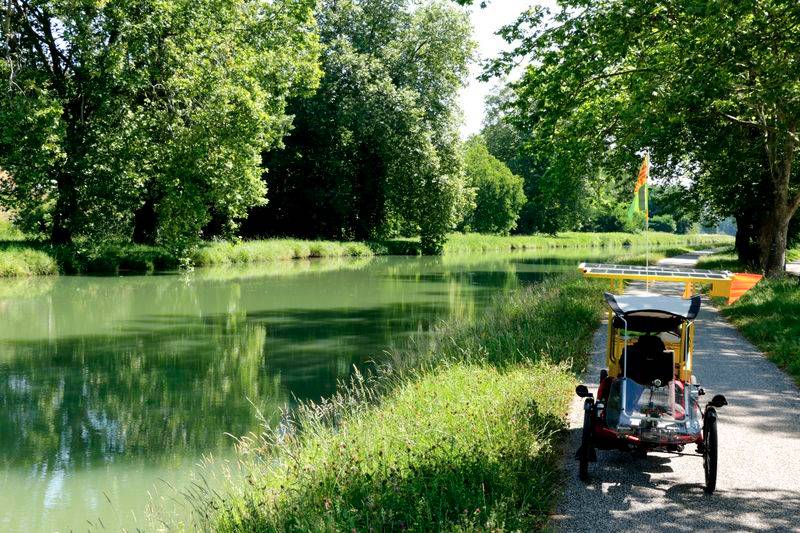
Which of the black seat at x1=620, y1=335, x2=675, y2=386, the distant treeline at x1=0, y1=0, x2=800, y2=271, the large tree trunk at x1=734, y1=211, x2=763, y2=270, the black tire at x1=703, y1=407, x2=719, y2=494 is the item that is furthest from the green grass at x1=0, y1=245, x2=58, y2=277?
the large tree trunk at x1=734, y1=211, x2=763, y2=270

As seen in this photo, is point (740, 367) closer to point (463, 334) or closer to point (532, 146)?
point (463, 334)

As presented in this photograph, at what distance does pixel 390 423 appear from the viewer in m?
6.75

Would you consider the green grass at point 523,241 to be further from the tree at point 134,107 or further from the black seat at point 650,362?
the black seat at point 650,362

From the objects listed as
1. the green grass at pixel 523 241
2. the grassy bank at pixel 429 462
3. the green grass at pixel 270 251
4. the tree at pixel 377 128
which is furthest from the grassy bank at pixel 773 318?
the green grass at pixel 523 241

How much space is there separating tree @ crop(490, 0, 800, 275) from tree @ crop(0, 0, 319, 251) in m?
13.1

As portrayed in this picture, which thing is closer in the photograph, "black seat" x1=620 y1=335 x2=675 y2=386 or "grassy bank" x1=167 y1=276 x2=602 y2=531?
"grassy bank" x1=167 y1=276 x2=602 y2=531

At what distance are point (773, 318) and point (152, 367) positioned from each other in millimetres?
11621

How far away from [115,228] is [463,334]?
24.0 m

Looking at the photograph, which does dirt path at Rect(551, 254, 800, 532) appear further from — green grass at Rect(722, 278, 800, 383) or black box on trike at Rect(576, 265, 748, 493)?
green grass at Rect(722, 278, 800, 383)

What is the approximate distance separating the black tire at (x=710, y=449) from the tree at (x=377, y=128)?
125 ft

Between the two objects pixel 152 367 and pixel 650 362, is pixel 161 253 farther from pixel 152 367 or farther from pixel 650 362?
pixel 650 362

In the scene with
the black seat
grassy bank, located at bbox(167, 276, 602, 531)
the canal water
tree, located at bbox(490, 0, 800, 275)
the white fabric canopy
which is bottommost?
the canal water

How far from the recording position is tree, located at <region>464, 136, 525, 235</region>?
70.2m

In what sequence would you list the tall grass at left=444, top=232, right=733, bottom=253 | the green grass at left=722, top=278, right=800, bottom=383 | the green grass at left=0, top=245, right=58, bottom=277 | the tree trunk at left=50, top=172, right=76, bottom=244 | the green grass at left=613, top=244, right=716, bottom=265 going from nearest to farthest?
the green grass at left=722, top=278, right=800, bottom=383 → the green grass at left=0, top=245, right=58, bottom=277 → the tree trunk at left=50, top=172, right=76, bottom=244 → the green grass at left=613, top=244, right=716, bottom=265 → the tall grass at left=444, top=232, right=733, bottom=253
